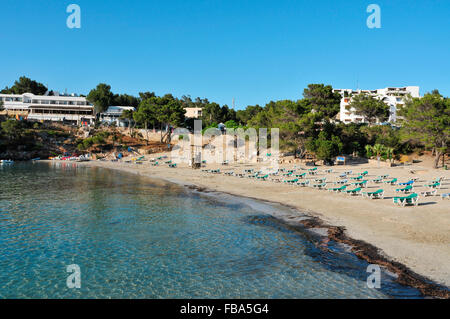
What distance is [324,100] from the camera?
63.4m

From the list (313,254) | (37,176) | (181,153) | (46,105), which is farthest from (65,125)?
(313,254)

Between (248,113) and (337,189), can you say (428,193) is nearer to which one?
(337,189)

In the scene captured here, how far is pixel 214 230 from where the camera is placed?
18969 millimetres

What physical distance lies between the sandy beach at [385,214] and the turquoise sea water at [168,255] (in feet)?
7.02

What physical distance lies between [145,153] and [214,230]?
5342cm

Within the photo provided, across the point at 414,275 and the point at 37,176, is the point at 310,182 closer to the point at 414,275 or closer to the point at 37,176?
the point at 414,275

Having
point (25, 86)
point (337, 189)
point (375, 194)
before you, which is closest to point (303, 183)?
point (337, 189)

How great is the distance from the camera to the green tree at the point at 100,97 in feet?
299

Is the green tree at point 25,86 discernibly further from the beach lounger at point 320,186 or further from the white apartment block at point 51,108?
the beach lounger at point 320,186

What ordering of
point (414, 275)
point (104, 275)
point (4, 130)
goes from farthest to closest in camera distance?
point (4, 130) < point (104, 275) < point (414, 275)

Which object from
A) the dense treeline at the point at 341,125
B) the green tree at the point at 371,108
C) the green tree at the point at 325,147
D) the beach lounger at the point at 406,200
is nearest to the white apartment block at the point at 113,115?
the dense treeline at the point at 341,125

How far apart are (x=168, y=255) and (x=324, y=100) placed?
5642 centimetres

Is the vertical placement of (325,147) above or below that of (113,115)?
below

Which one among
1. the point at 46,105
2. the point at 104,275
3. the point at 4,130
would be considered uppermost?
the point at 46,105
